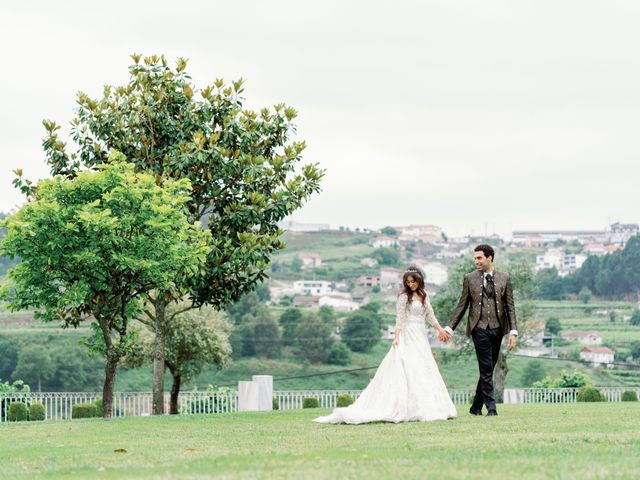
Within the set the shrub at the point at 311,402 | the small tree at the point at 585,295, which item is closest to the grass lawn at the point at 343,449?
the shrub at the point at 311,402

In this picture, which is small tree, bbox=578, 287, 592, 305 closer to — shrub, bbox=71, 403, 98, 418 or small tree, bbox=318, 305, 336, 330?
small tree, bbox=318, 305, 336, 330

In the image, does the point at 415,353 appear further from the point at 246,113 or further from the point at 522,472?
the point at 246,113

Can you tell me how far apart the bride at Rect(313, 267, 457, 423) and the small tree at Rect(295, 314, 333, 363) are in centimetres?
12426

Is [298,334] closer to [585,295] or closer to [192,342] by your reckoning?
[585,295]

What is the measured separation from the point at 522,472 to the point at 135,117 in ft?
63.6

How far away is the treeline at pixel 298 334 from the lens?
139 meters

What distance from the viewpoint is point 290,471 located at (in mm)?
8781

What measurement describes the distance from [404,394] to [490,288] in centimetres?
193

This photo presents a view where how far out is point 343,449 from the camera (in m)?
10.9

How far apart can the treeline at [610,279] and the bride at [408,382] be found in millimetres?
170133

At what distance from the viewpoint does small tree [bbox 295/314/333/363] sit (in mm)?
140250

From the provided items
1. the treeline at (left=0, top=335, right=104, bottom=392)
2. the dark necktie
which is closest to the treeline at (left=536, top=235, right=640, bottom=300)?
the treeline at (left=0, top=335, right=104, bottom=392)

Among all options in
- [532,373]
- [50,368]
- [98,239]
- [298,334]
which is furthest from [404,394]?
[298,334]

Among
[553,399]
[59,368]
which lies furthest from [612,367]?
[553,399]
